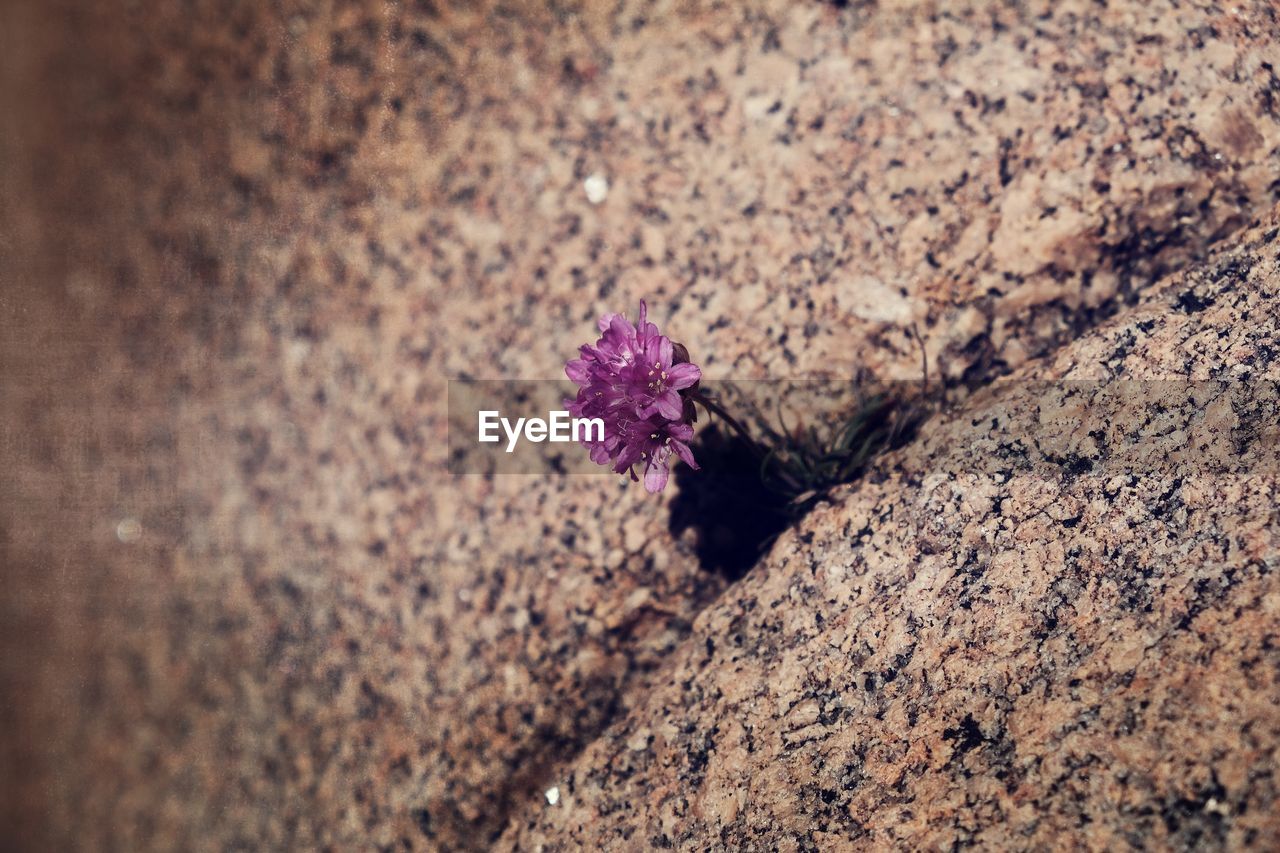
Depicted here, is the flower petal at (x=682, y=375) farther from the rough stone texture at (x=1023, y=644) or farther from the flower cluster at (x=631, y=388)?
the rough stone texture at (x=1023, y=644)

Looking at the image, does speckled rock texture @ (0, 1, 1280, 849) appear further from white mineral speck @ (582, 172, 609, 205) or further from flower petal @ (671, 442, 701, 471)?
flower petal @ (671, 442, 701, 471)

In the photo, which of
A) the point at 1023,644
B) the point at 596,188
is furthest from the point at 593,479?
the point at 1023,644

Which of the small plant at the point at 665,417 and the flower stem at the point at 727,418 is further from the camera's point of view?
the flower stem at the point at 727,418

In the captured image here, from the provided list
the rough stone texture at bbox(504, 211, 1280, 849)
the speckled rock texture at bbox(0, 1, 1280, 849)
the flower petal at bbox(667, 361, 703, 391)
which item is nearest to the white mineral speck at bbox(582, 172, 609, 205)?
the speckled rock texture at bbox(0, 1, 1280, 849)

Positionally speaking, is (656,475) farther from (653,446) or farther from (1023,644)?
(1023,644)

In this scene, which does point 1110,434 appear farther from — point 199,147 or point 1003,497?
point 199,147

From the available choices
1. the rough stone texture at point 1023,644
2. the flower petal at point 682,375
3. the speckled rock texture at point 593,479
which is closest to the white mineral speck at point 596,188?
the speckled rock texture at point 593,479
